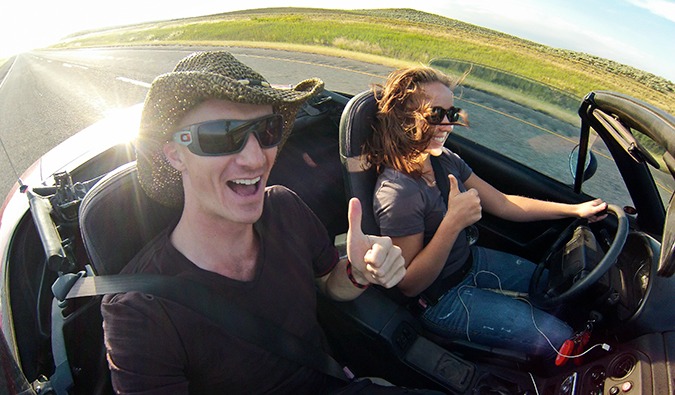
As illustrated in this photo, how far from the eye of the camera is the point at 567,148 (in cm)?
276

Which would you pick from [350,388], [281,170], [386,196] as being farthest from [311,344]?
[281,170]

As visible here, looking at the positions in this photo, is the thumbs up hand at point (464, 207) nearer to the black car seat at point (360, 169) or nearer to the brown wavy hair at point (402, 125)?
the brown wavy hair at point (402, 125)

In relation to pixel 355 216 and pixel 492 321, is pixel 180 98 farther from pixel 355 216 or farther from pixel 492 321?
pixel 492 321

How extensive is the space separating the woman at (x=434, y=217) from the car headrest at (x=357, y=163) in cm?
7

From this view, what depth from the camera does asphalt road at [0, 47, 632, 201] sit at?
2.86m

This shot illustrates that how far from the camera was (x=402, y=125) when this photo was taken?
224cm

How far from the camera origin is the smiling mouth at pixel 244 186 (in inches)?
59.1

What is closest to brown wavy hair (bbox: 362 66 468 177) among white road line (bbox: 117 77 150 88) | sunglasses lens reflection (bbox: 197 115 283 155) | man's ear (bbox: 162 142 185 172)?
sunglasses lens reflection (bbox: 197 115 283 155)

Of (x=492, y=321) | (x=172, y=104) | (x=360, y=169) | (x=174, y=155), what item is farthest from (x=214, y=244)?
(x=492, y=321)

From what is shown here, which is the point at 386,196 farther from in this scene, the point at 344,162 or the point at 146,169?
the point at 146,169

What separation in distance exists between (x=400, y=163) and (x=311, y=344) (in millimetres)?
Answer: 982

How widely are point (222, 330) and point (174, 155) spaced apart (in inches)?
25.3

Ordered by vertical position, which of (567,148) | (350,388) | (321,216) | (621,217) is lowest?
(350,388)

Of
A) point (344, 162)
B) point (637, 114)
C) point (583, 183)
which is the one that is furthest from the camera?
point (583, 183)
